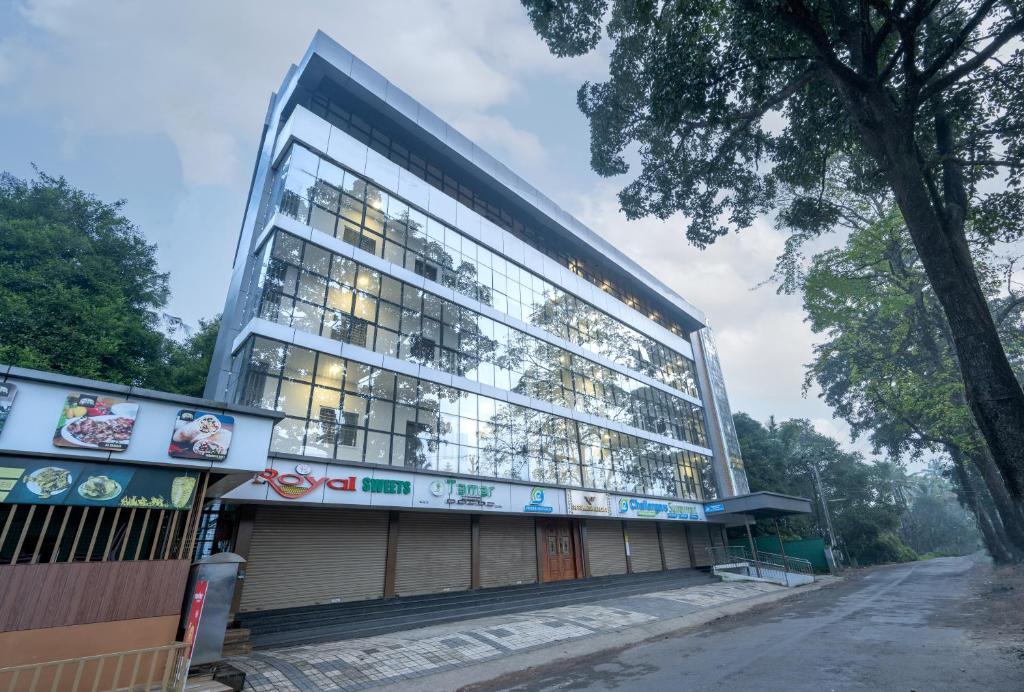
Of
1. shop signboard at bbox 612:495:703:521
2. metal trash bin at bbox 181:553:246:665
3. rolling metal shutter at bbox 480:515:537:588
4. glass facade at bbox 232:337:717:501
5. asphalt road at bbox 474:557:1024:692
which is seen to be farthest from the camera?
shop signboard at bbox 612:495:703:521

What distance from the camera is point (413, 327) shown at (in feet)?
57.6

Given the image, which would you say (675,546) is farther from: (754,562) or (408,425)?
(408,425)

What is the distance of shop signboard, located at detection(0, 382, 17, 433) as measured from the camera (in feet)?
22.9

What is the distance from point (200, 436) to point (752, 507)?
2579 cm

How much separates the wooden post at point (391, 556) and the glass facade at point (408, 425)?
181 centimetres

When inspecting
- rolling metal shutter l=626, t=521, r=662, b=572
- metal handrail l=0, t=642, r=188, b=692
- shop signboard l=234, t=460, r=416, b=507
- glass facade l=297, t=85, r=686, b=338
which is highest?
glass facade l=297, t=85, r=686, b=338

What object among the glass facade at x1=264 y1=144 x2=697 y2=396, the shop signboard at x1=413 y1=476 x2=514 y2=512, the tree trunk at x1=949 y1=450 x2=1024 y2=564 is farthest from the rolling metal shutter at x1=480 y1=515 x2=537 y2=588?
the tree trunk at x1=949 y1=450 x2=1024 y2=564

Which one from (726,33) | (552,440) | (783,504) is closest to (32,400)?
(726,33)

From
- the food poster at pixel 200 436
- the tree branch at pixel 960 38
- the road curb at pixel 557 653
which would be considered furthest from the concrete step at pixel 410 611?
the tree branch at pixel 960 38

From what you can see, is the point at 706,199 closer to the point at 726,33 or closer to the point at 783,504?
the point at 726,33

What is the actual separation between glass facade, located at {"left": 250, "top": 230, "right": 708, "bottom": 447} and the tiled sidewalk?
8.69m

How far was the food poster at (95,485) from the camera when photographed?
273 inches

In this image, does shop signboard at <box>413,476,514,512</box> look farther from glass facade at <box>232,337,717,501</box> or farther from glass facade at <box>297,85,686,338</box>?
glass facade at <box>297,85,686,338</box>

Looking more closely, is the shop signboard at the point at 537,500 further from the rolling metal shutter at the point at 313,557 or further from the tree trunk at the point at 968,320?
the tree trunk at the point at 968,320
